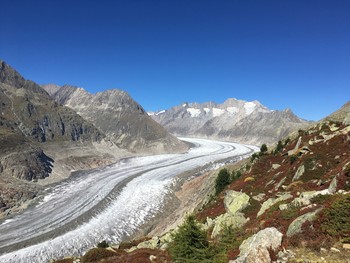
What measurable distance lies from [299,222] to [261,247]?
115 inches

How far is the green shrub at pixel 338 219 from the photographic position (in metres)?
13.2

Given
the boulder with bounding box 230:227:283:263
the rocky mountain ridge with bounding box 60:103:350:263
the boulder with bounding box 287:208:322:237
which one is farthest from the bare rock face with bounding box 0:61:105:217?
the boulder with bounding box 287:208:322:237

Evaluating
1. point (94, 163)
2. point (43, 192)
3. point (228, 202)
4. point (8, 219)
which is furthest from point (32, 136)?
point (228, 202)

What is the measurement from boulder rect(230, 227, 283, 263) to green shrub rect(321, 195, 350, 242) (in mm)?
2106

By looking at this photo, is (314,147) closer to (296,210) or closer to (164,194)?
(296,210)

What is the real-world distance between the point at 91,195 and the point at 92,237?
32620 millimetres

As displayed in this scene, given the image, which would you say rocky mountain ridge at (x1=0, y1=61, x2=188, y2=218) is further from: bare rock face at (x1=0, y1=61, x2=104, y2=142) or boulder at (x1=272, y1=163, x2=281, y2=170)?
boulder at (x1=272, y1=163, x2=281, y2=170)

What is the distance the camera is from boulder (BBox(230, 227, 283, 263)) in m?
13.2

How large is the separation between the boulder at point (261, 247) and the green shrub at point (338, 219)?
211 centimetres

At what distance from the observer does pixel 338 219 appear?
44.7 ft

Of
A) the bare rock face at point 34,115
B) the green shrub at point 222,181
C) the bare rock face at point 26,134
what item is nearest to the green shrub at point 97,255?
the green shrub at point 222,181

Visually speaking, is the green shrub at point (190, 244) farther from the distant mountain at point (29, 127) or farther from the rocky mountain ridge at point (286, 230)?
the distant mountain at point (29, 127)

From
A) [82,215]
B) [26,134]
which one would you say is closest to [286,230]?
[82,215]

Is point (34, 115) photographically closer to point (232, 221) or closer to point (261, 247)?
point (232, 221)
